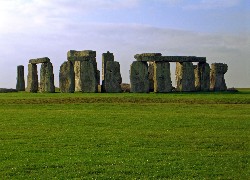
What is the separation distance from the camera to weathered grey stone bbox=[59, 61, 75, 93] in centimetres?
4166

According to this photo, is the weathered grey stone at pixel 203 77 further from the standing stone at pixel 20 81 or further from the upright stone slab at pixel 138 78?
the standing stone at pixel 20 81

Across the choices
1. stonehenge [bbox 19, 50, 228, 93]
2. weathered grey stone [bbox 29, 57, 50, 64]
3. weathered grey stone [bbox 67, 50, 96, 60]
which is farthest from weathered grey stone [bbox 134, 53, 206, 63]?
weathered grey stone [bbox 29, 57, 50, 64]

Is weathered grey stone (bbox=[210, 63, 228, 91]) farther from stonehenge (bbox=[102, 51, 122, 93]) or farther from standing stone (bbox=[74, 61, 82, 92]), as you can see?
standing stone (bbox=[74, 61, 82, 92])

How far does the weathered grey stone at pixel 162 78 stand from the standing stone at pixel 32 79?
12404mm

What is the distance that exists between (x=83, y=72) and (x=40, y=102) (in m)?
10.8

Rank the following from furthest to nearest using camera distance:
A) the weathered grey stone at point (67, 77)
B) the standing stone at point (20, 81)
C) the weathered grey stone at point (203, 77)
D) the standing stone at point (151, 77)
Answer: the standing stone at point (20, 81) < the standing stone at point (151, 77) < the weathered grey stone at point (203, 77) < the weathered grey stone at point (67, 77)

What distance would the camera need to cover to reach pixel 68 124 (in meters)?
19.4

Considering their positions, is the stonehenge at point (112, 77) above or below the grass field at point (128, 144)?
above

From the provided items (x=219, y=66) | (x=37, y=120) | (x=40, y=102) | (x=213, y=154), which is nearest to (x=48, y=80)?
(x=40, y=102)

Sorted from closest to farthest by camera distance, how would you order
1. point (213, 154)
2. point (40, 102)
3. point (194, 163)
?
point (194, 163)
point (213, 154)
point (40, 102)

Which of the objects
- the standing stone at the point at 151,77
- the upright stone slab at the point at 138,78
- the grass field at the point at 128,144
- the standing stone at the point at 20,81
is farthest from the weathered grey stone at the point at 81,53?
the grass field at the point at 128,144

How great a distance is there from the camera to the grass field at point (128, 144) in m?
10.8

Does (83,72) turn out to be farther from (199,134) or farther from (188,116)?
(199,134)

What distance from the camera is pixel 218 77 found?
43.6 m
